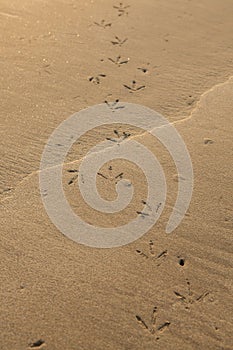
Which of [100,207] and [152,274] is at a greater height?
[100,207]

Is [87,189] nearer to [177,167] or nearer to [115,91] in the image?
[177,167]

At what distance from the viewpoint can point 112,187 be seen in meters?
3.10

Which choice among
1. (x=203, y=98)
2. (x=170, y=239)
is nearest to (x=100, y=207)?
(x=170, y=239)

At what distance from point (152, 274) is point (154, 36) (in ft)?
9.95

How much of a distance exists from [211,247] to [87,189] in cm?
92

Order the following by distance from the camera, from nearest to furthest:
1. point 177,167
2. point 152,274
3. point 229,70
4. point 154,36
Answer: point 152,274 → point 177,167 → point 229,70 → point 154,36

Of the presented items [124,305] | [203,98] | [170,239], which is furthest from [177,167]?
[124,305]

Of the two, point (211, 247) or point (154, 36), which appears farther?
point (154, 36)

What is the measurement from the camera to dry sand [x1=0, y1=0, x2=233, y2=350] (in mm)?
2387

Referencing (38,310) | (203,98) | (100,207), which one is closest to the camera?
(38,310)

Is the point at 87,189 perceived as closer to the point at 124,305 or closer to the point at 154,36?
the point at 124,305

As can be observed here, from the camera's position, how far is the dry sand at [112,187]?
239 centimetres

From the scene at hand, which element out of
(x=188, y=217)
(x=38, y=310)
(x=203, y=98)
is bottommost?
(x=38, y=310)

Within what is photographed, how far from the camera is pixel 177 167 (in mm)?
3273
